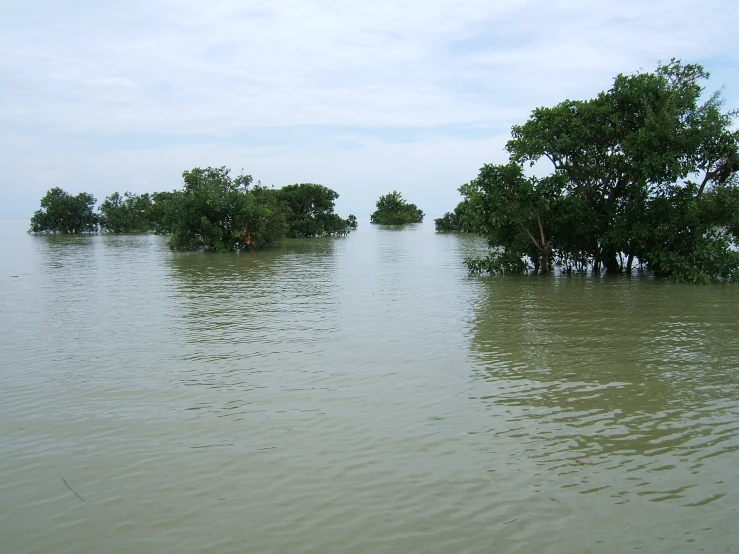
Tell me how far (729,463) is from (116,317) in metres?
11.4

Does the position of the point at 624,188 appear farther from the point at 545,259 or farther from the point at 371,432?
the point at 371,432

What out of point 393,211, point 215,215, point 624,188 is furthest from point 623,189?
point 393,211

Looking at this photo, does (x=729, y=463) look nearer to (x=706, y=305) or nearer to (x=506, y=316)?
(x=506, y=316)

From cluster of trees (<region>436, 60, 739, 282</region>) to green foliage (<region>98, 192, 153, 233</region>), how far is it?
173 feet

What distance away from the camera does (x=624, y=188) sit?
20078 mm

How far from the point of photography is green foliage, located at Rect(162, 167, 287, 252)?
35.4 m

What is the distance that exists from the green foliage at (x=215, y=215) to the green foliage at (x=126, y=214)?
31280mm

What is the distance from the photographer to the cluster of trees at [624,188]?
1823cm

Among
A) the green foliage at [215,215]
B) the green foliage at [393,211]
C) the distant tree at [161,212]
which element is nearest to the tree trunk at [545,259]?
the green foliage at [215,215]

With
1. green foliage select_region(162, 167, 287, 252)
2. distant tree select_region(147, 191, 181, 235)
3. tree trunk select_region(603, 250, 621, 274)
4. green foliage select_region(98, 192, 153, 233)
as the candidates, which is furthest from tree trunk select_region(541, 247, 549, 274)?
green foliage select_region(98, 192, 153, 233)

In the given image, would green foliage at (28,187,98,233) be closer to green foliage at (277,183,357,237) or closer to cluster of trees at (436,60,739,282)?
green foliage at (277,183,357,237)

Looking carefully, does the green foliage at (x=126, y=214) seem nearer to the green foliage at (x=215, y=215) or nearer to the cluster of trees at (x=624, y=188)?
the green foliage at (x=215, y=215)

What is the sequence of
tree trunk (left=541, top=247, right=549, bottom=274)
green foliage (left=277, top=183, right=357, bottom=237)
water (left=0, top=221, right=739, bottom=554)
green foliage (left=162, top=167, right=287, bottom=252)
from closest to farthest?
water (left=0, top=221, right=739, bottom=554) → tree trunk (left=541, top=247, right=549, bottom=274) → green foliage (left=162, top=167, right=287, bottom=252) → green foliage (left=277, top=183, right=357, bottom=237)

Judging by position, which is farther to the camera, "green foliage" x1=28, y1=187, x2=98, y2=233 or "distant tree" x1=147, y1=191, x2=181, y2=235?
"green foliage" x1=28, y1=187, x2=98, y2=233
